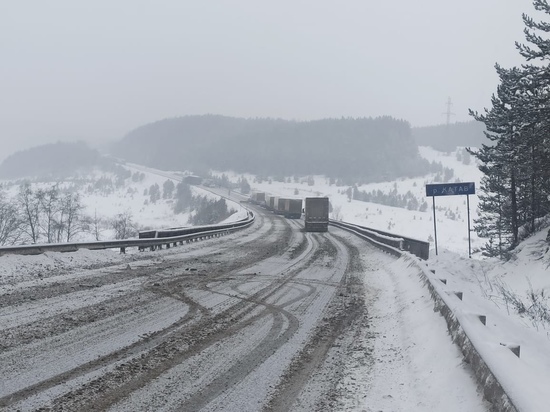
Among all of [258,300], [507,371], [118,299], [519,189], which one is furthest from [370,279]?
[519,189]

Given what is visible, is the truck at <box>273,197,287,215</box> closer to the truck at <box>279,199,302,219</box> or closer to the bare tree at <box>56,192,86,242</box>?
the truck at <box>279,199,302,219</box>

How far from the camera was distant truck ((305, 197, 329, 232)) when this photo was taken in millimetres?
41116

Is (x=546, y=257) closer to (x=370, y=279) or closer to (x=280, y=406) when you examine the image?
(x=370, y=279)

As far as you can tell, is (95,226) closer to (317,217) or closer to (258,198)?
(258,198)

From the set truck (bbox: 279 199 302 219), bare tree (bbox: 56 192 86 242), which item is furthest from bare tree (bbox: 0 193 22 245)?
truck (bbox: 279 199 302 219)

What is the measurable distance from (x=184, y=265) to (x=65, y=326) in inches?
306

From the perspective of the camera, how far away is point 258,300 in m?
9.16

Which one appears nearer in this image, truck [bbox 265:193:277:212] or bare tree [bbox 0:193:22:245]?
bare tree [bbox 0:193:22:245]

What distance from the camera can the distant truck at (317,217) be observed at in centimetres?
4112

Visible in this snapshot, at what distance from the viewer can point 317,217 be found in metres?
41.2

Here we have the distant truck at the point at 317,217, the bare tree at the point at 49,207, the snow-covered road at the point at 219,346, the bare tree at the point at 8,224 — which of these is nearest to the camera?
the snow-covered road at the point at 219,346

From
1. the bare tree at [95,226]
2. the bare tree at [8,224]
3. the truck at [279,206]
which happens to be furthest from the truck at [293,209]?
the bare tree at [8,224]

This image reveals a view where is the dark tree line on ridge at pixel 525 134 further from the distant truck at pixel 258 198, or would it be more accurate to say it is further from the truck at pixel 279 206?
the distant truck at pixel 258 198

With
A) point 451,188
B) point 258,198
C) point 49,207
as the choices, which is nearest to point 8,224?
point 49,207
